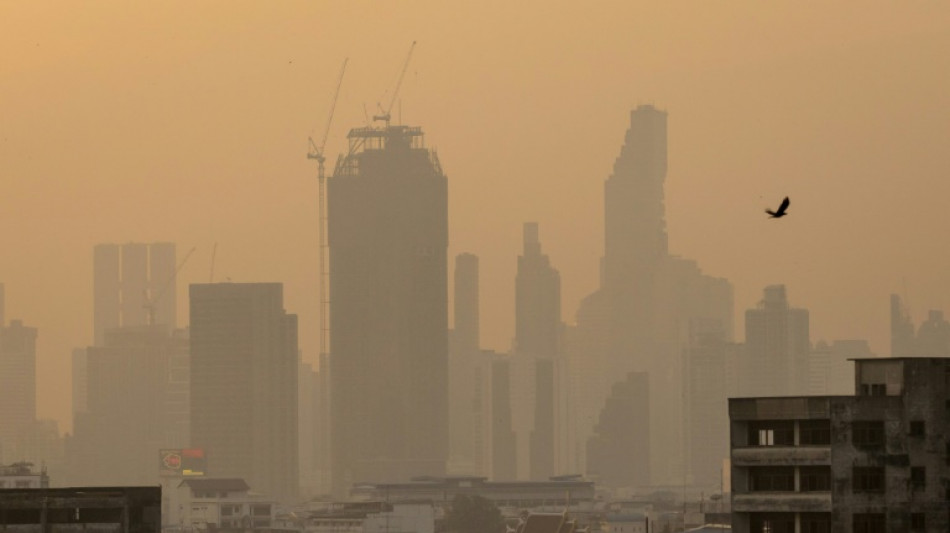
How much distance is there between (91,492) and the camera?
153125 millimetres

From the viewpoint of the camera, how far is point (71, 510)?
151375 millimetres

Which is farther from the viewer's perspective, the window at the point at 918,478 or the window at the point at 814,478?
the window at the point at 918,478

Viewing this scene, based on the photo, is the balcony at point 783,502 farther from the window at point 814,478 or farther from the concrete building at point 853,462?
the window at point 814,478

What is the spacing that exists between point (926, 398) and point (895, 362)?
78.2 inches

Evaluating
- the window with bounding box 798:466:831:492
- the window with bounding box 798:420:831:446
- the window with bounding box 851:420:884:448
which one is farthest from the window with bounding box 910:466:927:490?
the window with bounding box 798:420:831:446

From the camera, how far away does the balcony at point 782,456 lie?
122625mm

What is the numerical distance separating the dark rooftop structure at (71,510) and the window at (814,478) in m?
41.7

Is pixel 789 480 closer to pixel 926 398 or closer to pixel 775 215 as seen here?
pixel 926 398

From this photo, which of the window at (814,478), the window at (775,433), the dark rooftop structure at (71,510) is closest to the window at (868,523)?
the window at (814,478)

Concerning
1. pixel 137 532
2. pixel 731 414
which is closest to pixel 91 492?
pixel 137 532

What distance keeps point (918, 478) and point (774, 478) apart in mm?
5580

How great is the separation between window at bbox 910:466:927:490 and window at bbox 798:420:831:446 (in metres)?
3.49

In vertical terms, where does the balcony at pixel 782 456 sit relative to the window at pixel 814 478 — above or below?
above

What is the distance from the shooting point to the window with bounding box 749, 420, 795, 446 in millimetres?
123938
